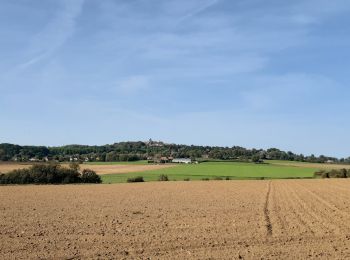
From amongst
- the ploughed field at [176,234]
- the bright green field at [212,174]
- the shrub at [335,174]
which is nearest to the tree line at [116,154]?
the bright green field at [212,174]

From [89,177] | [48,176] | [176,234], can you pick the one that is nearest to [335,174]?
[89,177]

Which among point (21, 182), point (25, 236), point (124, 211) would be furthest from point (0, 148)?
point (25, 236)

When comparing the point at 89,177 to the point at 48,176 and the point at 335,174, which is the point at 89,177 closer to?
the point at 48,176

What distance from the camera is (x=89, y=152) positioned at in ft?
564

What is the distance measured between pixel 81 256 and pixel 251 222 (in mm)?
9657

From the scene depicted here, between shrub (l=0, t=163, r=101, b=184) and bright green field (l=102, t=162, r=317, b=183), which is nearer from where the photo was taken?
shrub (l=0, t=163, r=101, b=184)

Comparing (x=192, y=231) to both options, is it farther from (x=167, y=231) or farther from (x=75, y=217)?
(x=75, y=217)

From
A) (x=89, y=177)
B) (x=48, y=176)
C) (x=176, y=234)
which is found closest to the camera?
(x=176, y=234)

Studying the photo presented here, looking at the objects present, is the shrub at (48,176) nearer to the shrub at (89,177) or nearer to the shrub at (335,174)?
the shrub at (89,177)

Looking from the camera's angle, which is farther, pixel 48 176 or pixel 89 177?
pixel 89 177

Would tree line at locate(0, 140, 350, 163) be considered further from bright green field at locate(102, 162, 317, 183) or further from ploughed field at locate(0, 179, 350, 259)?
ploughed field at locate(0, 179, 350, 259)

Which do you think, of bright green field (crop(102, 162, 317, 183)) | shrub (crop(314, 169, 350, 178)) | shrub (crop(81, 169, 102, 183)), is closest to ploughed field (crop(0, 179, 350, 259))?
shrub (crop(81, 169, 102, 183))

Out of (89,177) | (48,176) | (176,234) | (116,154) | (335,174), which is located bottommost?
(176,234)

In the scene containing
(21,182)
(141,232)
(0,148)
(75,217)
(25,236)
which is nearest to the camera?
(25,236)
